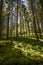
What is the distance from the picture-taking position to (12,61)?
9.89m

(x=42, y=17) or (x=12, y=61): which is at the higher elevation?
(x=42, y=17)

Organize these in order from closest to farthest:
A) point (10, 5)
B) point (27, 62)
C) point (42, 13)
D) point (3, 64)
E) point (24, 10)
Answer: point (3, 64), point (27, 62), point (10, 5), point (42, 13), point (24, 10)

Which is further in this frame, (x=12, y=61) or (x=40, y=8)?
(x=40, y=8)

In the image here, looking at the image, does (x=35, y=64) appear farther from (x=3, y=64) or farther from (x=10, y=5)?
(x=10, y=5)

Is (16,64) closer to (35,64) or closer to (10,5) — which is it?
(35,64)

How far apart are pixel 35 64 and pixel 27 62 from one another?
0.60m

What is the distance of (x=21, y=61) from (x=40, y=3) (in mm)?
20925

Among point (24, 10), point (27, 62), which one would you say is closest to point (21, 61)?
point (27, 62)

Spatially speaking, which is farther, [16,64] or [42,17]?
[42,17]

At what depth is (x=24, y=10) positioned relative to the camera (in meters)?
34.7

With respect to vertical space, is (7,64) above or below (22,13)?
below

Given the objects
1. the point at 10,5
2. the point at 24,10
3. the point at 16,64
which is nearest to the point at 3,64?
the point at 16,64

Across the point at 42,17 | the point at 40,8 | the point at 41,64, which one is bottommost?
the point at 41,64

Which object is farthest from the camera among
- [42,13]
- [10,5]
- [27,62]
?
[42,13]
